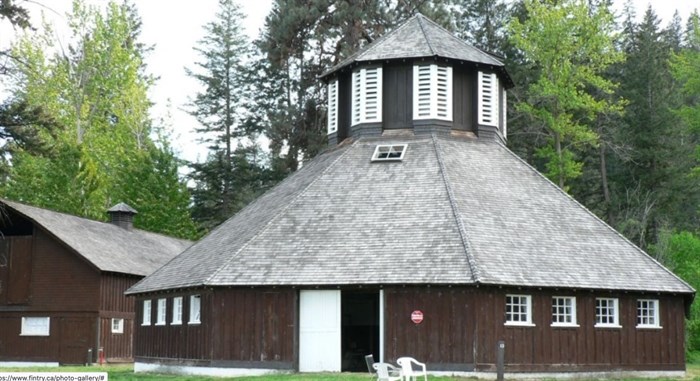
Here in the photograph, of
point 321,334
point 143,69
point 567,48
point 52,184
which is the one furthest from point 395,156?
point 143,69

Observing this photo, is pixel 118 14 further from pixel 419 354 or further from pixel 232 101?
pixel 419 354

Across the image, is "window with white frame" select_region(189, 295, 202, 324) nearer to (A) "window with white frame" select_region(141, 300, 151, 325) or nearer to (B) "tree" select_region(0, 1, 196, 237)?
(A) "window with white frame" select_region(141, 300, 151, 325)

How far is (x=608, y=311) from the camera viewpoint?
29547 millimetres

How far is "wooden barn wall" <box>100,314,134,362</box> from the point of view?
41.6 m

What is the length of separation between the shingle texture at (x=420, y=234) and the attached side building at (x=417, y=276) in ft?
0.19

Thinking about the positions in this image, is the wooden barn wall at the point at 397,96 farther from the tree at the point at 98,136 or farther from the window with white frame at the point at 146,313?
the tree at the point at 98,136

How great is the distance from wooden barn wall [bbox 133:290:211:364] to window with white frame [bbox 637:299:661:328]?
12.5 meters

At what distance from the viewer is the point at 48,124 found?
30.6m

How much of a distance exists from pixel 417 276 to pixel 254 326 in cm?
496

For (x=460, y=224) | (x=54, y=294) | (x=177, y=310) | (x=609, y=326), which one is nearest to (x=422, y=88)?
(x=460, y=224)

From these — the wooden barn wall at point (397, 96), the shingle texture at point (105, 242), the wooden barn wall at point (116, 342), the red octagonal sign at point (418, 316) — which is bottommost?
Answer: the wooden barn wall at point (116, 342)

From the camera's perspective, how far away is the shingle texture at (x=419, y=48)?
3444 centimetres

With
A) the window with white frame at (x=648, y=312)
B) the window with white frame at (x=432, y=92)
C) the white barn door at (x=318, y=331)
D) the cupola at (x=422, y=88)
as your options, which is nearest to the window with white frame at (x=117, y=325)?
the cupola at (x=422, y=88)

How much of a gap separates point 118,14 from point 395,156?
3557cm
